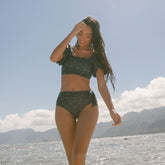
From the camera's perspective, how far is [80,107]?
143 inches

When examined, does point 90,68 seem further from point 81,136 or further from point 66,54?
point 81,136

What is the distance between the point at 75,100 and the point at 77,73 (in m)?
0.47

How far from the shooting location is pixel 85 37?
3.89m

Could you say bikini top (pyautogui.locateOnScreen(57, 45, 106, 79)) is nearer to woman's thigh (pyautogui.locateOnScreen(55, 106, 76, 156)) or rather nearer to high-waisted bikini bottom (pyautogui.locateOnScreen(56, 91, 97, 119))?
high-waisted bikini bottom (pyautogui.locateOnScreen(56, 91, 97, 119))

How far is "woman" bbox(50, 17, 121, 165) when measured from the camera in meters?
3.43

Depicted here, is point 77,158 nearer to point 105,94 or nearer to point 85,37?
point 105,94

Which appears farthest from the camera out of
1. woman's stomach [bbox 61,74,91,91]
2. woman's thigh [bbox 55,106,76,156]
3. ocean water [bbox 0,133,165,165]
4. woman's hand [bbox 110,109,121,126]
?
ocean water [bbox 0,133,165,165]

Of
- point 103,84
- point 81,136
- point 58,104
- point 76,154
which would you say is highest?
point 103,84

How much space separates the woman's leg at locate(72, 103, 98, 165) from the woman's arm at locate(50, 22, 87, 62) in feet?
3.18

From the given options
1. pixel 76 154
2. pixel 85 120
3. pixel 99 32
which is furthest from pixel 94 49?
pixel 76 154

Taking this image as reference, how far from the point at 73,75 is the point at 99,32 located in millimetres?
888

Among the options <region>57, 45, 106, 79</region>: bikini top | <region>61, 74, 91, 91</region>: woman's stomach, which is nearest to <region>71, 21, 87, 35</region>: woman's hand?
<region>57, 45, 106, 79</region>: bikini top

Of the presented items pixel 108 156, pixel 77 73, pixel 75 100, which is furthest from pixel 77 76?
pixel 108 156

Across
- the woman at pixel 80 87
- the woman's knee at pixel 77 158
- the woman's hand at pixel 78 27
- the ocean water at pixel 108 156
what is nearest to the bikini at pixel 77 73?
the woman at pixel 80 87
